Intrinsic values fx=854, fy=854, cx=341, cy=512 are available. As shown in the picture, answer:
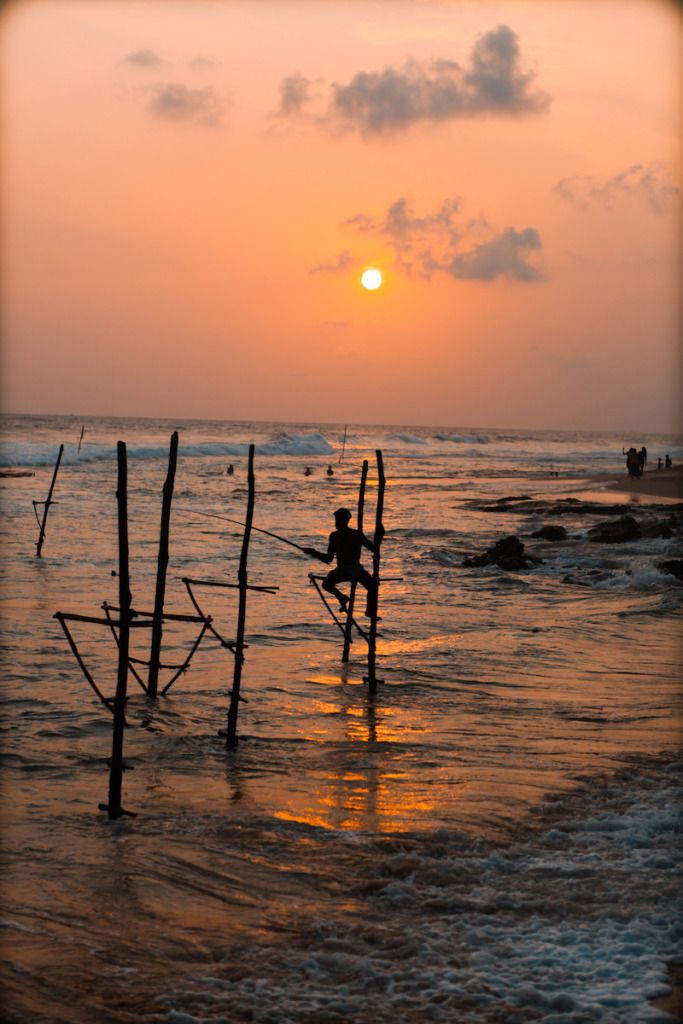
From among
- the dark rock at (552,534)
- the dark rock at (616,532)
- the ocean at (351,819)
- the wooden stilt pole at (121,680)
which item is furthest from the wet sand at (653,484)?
the wooden stilt pole at (121,680)

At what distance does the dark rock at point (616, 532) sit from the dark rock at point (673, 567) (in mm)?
4953

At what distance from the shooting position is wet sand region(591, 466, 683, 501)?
41.0 metres

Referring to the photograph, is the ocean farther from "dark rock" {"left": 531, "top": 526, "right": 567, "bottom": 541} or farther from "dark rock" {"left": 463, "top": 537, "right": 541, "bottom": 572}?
"dark rock" {"left": 531, "top": 526, "right": 567, "bottom": 541}

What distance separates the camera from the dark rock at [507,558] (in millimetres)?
20375

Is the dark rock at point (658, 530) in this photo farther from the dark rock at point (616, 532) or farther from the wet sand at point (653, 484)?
the wet sand at point (653, 484)

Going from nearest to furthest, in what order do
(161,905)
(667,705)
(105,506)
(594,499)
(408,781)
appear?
(161,905) → (408,781) → (667,705) → (105,506) → (594,499)

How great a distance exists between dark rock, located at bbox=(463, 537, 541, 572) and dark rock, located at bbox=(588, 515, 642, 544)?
4.00 meters

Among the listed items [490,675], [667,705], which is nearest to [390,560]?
[490,675]

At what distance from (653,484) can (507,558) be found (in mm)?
27669

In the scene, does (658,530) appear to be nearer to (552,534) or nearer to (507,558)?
(552,534)

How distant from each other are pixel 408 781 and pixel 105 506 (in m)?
27.8

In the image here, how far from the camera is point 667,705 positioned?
33.2 ft

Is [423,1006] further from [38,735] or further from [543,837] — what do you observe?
[38,735]

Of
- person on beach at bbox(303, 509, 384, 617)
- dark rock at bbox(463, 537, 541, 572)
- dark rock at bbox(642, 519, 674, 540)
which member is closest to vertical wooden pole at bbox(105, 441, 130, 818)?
person on beach at bbox(303, 509, 384, 617)
